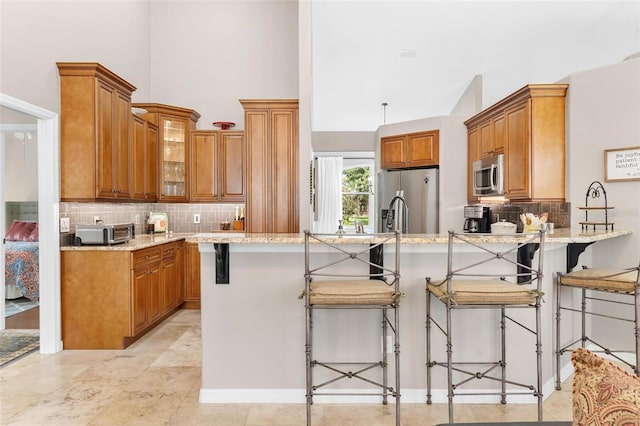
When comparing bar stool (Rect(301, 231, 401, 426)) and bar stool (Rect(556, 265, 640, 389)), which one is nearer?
bar stool (Rect(301, 231, 401, 426))

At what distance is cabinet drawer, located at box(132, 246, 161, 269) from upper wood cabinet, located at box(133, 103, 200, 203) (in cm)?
117

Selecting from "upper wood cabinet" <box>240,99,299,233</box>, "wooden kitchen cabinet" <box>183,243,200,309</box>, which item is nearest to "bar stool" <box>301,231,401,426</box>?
"upper wood cabinet" <box>240,99,299,233</box>

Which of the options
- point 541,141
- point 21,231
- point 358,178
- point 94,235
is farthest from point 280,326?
point 358,178

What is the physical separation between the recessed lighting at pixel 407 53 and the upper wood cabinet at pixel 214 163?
7.81 ft

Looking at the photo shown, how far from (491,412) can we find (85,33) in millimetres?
4956

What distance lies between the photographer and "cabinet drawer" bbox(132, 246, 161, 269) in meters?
3.88

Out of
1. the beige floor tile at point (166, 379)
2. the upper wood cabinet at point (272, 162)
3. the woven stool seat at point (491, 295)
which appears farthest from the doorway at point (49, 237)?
the woven stool seat at point (491, 295)

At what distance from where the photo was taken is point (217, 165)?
18.1 ft

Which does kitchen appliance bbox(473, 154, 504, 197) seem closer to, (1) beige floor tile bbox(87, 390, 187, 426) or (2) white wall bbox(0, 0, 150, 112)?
(1) beige floor tile bbox(87, 390, 187, 426)

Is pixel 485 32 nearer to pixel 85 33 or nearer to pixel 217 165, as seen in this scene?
pixel 217 165

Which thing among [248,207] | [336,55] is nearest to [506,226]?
[248,207]

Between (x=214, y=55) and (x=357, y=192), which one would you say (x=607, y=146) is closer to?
(x=214, y=55)

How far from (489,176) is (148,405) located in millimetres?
3837

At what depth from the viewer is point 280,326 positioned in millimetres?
2738
